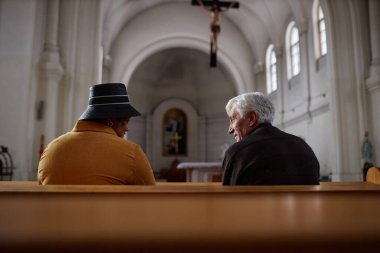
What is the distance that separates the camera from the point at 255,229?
0.46 m

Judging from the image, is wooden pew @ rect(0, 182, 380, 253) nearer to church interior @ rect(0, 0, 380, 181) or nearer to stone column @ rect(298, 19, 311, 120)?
church interior @ rect(0, 0, 380, 181)

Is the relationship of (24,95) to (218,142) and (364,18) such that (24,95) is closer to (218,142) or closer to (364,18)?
(364,18)

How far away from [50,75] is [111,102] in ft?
18.1

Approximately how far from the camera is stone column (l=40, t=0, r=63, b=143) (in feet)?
23.7

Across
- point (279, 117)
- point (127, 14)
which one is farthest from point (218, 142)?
point (127, 14)

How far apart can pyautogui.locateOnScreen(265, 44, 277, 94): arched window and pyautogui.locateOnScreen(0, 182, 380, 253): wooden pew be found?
16262 mm

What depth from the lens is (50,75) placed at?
7254 millimetres

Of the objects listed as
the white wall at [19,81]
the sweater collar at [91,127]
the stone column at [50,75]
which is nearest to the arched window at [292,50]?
the stone column at [50,75]

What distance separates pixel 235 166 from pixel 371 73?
26.0 feet

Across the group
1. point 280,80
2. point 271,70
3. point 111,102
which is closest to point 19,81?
Answer: point 111,102

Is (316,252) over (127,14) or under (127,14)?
under

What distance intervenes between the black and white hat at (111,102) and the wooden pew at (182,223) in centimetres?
170

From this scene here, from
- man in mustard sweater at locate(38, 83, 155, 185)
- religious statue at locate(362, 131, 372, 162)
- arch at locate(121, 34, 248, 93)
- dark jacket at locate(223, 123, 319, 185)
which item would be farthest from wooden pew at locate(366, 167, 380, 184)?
arch at locate(121, 34, 248, 93)

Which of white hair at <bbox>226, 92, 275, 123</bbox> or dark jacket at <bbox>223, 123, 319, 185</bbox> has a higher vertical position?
white hair at <bbox>226, 92, 275, 123</bbox>
